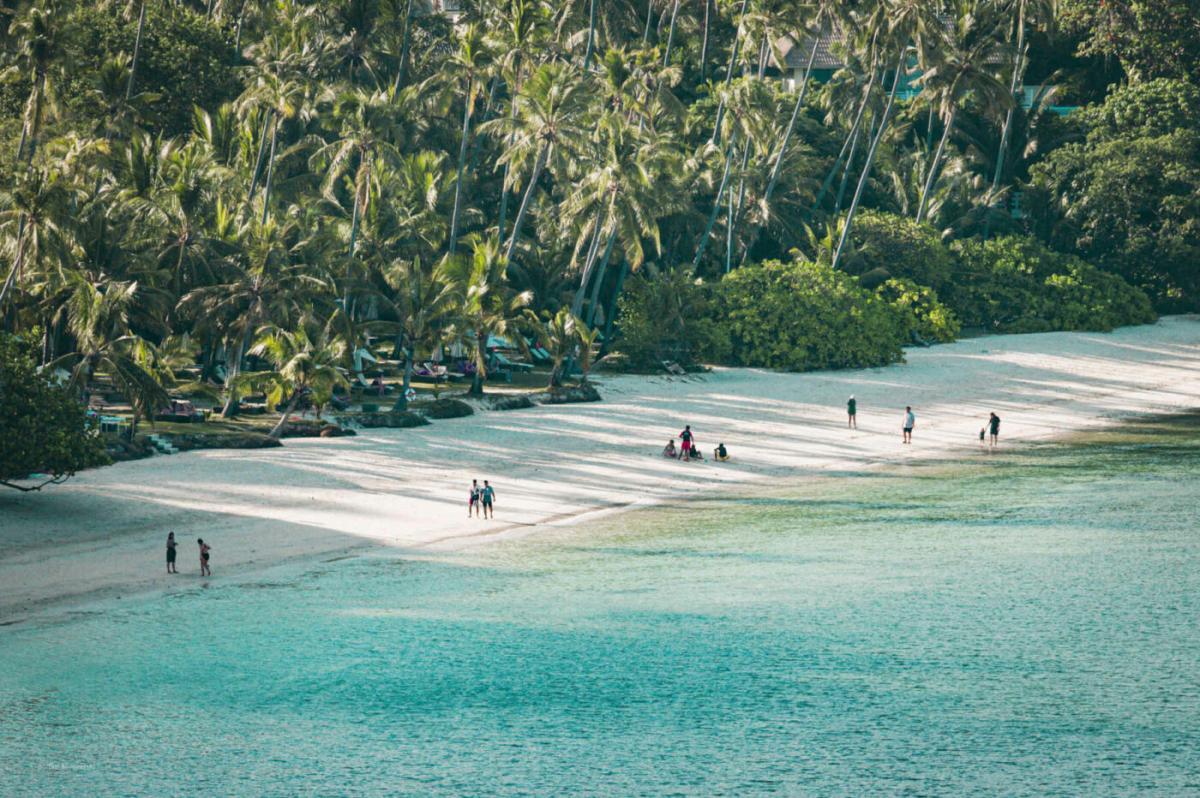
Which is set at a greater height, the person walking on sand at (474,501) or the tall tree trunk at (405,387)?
the tall tree trunk at (405,387)

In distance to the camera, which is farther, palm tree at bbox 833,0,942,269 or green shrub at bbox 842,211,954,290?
green shrub at bbox 842,211,954,290

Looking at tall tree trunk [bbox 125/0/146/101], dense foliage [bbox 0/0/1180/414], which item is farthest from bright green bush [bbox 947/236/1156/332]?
tall tree trunk [bbox 125/0/146/101]

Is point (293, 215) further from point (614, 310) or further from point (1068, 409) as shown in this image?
point (1068, 409)

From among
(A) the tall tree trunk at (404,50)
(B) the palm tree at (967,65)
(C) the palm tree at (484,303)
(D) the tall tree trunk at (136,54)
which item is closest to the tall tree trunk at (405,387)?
(C) the palm tree at (484,303)

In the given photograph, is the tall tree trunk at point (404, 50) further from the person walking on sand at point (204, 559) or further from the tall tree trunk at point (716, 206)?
the person walking on sand at point (204, 559)

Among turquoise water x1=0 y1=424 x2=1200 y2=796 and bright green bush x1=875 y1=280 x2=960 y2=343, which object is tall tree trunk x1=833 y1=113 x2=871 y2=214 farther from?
turquoise water x1=0 y1=424 x2=1200 y2=796

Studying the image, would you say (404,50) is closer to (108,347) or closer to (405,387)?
(405,387)

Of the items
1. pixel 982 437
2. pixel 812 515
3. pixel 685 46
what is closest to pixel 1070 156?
pixel 685 46
